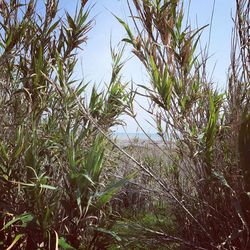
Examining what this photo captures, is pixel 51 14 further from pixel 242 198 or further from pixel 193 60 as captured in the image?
pixel 242 198

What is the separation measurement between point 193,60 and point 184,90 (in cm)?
21

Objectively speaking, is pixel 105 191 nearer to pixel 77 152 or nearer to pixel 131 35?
pixel 77 152

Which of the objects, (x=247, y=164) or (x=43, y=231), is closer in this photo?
(x=247, y=164)

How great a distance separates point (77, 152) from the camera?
8.01ft

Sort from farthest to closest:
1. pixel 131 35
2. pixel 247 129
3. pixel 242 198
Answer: pixel 131 35
pixel 242 198
pixel 247 129

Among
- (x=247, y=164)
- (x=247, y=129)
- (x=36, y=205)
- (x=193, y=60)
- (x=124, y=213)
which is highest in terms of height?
(x=193, y=60)

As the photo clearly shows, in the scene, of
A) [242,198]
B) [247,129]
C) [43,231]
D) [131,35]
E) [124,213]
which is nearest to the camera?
[247,129]

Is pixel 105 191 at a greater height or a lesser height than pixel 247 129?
lesser

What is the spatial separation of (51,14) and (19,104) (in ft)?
2.61

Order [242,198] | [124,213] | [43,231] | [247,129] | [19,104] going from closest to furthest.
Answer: [247,129] < [242,198] < [43,231] < [19,104] < [124,213]

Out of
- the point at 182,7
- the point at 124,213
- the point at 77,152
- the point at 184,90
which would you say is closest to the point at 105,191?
the point at 77,152

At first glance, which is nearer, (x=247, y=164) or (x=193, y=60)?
(x=247, y=164)

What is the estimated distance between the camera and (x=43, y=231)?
7.54ft

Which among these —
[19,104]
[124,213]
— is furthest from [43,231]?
[124,213]
